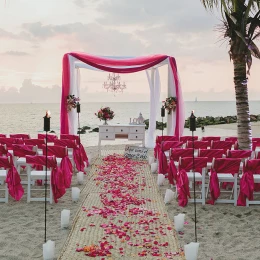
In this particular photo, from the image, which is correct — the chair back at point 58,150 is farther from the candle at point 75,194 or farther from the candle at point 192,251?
the candle at point 192,251

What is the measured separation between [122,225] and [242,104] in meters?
5.99

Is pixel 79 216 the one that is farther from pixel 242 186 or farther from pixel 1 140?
pixel 1 140

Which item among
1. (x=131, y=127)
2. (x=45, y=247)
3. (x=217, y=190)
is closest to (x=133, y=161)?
(x=131, y=127)

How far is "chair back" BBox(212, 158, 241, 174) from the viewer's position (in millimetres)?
8164

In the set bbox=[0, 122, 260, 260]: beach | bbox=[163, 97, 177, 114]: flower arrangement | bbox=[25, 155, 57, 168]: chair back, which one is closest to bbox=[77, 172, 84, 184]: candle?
bbox=[0, 122, 260, 260]: beach

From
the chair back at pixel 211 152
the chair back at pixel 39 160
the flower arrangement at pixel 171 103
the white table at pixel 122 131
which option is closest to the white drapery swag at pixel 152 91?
the flower arrangement at pixel 171 103

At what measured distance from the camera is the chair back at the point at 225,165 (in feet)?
26.8

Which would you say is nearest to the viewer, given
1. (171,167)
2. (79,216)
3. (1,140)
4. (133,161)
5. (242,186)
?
(79,216)

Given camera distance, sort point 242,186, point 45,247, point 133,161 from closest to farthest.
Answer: point 45,247
point 242,186
point 133,161

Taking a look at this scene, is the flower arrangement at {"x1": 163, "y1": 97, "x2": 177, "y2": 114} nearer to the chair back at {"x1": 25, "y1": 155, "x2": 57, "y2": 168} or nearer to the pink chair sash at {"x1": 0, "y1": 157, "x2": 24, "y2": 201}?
the chair back at {"x1": 25, "y1": 155, "x2": 57, "y2": 168}

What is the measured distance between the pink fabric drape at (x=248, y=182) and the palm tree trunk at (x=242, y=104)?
3332 millimetres

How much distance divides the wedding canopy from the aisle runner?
5130mm

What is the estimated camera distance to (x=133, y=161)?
1346cm

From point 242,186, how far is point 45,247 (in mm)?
4234
